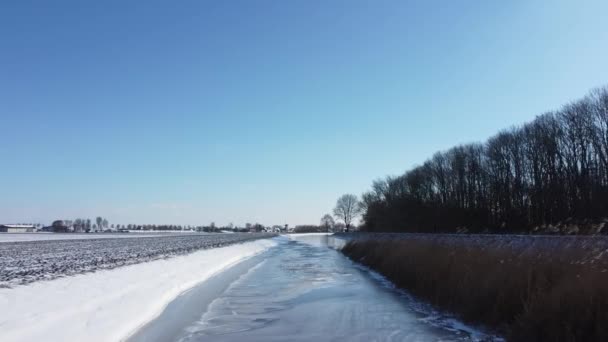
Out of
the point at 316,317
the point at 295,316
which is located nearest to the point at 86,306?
the point at 295,316

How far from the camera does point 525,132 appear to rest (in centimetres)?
7562

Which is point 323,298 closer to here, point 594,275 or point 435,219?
point 594,275

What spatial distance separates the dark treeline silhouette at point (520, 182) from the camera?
58.2 meters

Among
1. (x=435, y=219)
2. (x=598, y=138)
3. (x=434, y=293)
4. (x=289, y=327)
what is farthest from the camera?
(x=435, y=219)

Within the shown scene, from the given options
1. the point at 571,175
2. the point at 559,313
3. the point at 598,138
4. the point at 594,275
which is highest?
the point at 598,138

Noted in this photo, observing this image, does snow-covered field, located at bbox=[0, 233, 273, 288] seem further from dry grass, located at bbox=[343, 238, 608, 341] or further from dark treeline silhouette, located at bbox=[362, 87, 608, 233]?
dark treeline silhouette, located at bbox=[362, 87, 608, 233]

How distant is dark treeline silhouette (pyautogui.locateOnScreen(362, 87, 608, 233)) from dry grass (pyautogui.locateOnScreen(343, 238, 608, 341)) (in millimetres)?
26442

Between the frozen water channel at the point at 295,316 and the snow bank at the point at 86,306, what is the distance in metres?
0.62

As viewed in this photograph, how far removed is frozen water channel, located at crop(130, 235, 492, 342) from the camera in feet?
39.7

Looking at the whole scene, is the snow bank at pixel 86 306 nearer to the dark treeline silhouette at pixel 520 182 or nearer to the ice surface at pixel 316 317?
the ice surface at pixel 316 317

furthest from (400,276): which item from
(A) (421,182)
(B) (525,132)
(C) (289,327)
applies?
(A) (421,182)

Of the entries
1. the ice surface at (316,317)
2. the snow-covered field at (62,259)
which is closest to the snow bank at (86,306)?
the ice surface at (316,317)

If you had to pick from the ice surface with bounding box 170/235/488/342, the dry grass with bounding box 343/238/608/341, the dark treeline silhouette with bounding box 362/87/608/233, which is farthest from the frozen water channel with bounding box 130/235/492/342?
the dark treeline silhouette with bounding box 362/87/608/233

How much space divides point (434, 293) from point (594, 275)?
857 cm
